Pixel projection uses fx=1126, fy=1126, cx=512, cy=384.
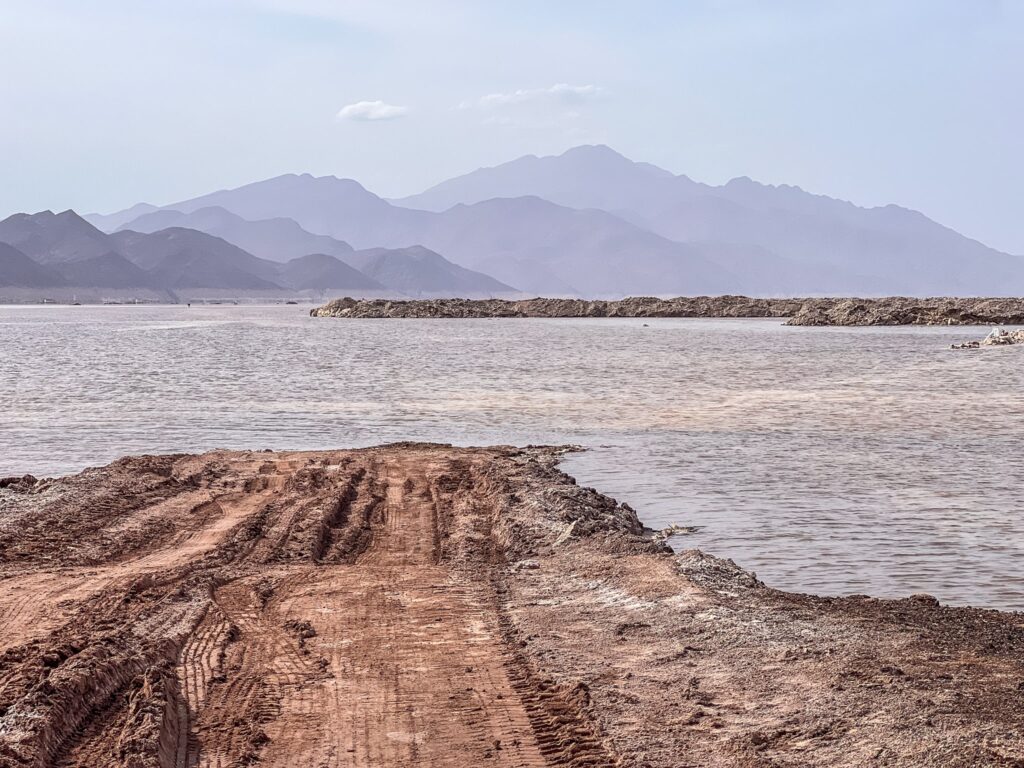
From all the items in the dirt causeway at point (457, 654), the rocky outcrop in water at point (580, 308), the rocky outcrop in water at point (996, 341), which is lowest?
the dirt causeway at point (457, 654)

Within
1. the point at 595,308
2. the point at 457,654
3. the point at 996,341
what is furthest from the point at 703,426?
the point at 595,308

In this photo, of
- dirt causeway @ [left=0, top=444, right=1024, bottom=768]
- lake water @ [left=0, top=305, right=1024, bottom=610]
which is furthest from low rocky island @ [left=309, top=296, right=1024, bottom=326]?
dirt causeway @ [left=0, top=444, right=1024, bottom=768]

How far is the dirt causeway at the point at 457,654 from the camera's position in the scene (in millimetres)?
6305

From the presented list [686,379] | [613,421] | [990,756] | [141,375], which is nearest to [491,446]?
[613,421]

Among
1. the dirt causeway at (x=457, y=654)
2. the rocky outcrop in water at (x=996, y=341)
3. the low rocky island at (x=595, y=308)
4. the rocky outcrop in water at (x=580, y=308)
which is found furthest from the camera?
the rocky outcrop in water at (x=580, y=308)

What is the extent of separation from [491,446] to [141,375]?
23.3m

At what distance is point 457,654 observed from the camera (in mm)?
8086

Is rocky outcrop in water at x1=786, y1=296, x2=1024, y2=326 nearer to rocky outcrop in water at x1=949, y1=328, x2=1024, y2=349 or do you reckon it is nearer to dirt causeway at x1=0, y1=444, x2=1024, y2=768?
rocky outcrop in water at x1=949, y1=328, x2=1024, y2=349

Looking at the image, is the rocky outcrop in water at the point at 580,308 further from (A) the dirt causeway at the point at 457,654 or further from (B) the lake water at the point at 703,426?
(A) the dirt causeway at the point at 457,654

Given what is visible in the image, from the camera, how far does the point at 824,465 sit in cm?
1886

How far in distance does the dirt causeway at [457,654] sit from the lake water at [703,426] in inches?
85.1

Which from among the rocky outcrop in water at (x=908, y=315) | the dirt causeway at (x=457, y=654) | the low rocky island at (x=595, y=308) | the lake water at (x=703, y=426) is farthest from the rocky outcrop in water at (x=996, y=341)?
the dirt causeway at (x=457, y=654)

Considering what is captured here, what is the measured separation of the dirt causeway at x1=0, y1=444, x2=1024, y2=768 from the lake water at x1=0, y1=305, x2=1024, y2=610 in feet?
7.09

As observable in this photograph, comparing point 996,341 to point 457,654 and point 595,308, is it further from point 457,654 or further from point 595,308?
point 595,308
